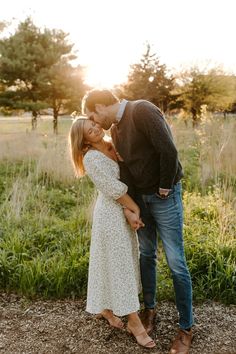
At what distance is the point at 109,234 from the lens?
10.3 feet

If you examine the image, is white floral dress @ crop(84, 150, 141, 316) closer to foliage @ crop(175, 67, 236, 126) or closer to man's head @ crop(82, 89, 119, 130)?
man's head @ crop(82, 89, 119, 130)

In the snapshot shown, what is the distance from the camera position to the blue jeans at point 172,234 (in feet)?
9.71

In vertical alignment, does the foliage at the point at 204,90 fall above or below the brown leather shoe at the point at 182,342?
above

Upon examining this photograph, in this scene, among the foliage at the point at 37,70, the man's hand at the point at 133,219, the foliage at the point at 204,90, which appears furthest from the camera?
the foliage at the point at 204,90

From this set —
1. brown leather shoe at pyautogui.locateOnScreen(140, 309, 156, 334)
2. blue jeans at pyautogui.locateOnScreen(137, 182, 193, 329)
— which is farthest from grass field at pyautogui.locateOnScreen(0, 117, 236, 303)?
blue jeans at pyautogui.locateOnScreen(137, 182, 193, 329)

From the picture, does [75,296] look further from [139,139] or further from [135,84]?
[135,84]

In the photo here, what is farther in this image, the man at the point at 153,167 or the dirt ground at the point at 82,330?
the dirt ground at the point at 82,330

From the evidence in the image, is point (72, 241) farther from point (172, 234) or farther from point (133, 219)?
point (172, 234)

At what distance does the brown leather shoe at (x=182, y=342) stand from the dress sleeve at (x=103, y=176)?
1103 mm

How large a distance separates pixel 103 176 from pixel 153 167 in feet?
1.13

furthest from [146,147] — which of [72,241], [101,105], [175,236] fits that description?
[72,241]

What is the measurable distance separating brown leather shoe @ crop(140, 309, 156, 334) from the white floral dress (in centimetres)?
31

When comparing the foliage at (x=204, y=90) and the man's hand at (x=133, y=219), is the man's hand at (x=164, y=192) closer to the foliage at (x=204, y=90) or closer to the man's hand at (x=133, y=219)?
the man's hand at (x=133, y=219)

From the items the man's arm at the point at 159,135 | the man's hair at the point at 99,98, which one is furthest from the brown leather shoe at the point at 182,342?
the man's hair at the point at 99,98
